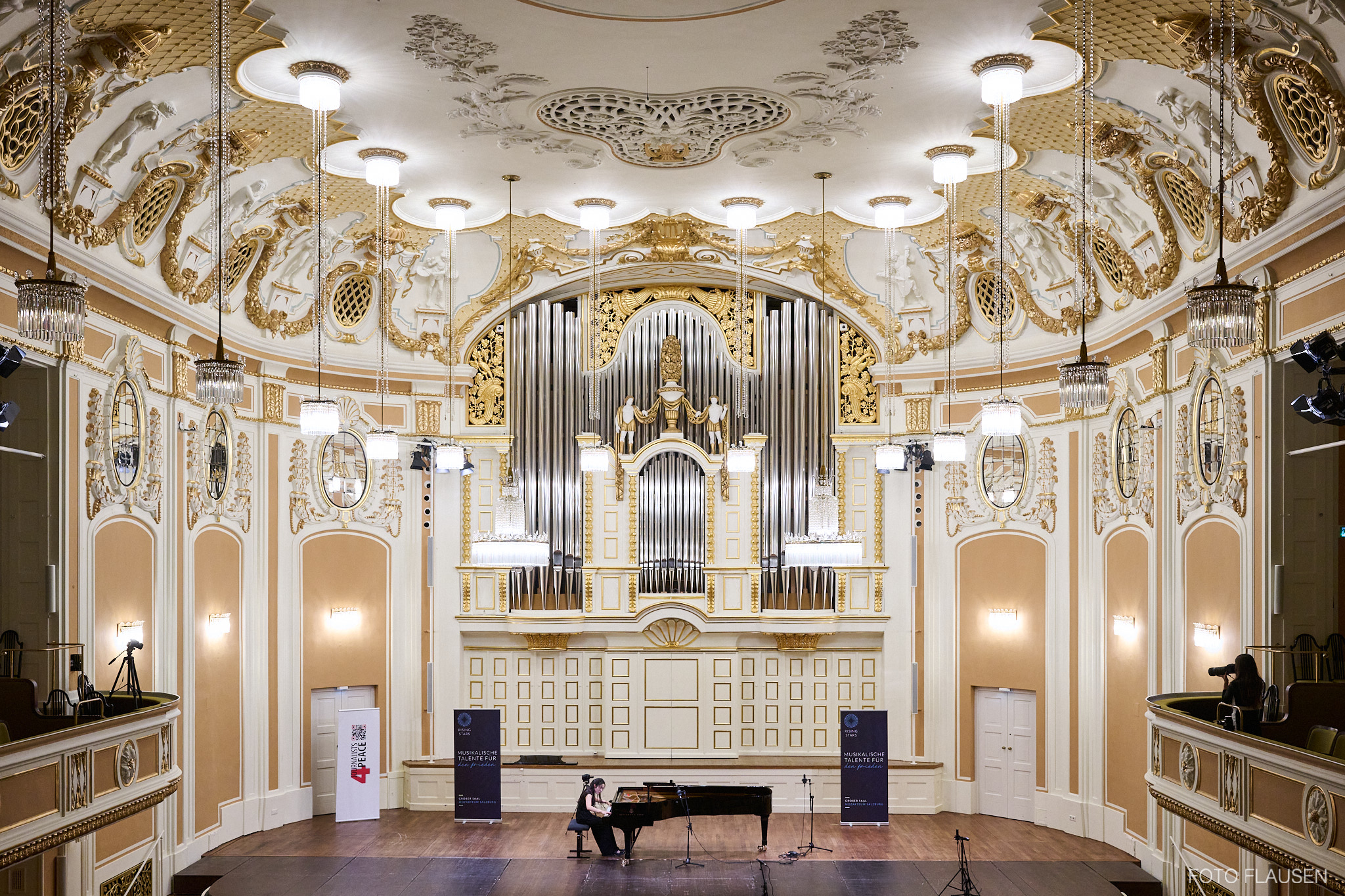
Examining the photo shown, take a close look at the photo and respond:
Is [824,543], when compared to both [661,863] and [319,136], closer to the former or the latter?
[661,863]

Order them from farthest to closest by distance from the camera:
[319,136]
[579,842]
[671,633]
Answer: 1. [671,633]
2. [579,842]
3. [319,136]

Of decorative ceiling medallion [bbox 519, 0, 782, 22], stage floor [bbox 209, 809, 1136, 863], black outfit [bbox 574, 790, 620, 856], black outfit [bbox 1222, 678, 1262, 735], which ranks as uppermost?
decorative ceiling medallion [bbox 519, 0, 782, 22]

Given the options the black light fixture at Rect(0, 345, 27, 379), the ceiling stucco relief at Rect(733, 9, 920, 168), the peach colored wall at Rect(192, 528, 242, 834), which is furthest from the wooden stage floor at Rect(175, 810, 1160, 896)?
the ceiling stucco relief at Rect(733, 9, 920, 168)

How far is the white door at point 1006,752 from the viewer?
15.3 m

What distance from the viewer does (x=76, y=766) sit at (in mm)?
8367

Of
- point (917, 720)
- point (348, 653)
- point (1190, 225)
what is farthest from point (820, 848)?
point (1190, 225)

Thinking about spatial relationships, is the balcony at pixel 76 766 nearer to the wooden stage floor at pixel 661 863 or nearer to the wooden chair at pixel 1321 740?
the wooden stage floor at pixel 661 863

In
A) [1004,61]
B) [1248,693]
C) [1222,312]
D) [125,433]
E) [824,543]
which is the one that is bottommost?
[1248,693]

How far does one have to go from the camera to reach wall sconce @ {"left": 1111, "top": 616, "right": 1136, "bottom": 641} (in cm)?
1317

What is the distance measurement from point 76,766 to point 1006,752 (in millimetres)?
11578

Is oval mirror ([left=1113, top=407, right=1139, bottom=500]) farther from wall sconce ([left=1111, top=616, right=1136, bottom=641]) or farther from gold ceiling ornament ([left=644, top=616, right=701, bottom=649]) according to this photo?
gold ceiling ornament ([left=644, top=616, right=701, bottom=649])

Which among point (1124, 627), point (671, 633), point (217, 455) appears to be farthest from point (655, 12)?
point (671, 633)

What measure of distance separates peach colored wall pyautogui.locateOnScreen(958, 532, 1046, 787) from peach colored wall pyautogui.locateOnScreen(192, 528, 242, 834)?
9.59m

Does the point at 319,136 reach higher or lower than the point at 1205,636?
higher
